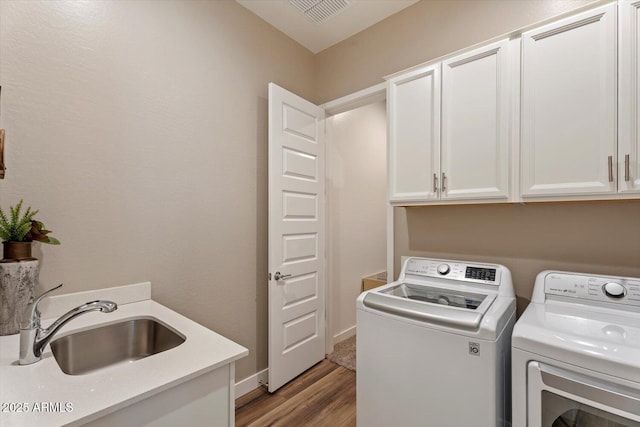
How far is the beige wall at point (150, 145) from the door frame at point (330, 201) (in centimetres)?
57

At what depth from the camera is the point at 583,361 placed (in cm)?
101

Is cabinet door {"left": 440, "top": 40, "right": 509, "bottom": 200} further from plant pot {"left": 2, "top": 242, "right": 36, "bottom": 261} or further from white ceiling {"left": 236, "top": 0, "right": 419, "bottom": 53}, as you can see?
plant pot {"left": 2, "top": 242, "right": 36, "bottom": 261}

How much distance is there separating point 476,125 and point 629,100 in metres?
0.58

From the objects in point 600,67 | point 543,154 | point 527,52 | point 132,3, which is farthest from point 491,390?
point 132,3

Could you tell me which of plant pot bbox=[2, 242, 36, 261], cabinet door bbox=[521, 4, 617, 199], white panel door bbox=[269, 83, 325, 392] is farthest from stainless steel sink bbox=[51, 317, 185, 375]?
cabinet door bbox=[521, 4, 617, 199]

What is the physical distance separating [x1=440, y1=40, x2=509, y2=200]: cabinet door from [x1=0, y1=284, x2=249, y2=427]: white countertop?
56.8 inches

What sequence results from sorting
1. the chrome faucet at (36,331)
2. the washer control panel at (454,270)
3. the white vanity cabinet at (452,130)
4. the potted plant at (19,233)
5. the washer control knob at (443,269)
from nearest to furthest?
the chrome faucet at (36,331)
the potted plant at (19,233)
the white vanity cabinet at (452,130)
the washer control panel at (454,270)
the washer control knob at (443,269)

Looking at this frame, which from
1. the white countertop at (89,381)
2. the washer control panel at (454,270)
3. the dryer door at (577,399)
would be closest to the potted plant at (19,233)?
the white countertop at (89,381)

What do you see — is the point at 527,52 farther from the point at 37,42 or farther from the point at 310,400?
the point at 310,400

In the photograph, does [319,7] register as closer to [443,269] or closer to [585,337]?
[443,269]

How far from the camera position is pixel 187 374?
0.88 meters

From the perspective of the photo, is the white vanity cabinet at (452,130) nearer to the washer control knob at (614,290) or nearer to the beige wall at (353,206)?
the washer control knob at (614,290)

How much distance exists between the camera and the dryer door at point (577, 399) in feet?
3.11

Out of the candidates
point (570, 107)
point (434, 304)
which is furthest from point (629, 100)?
point (434, 304)
